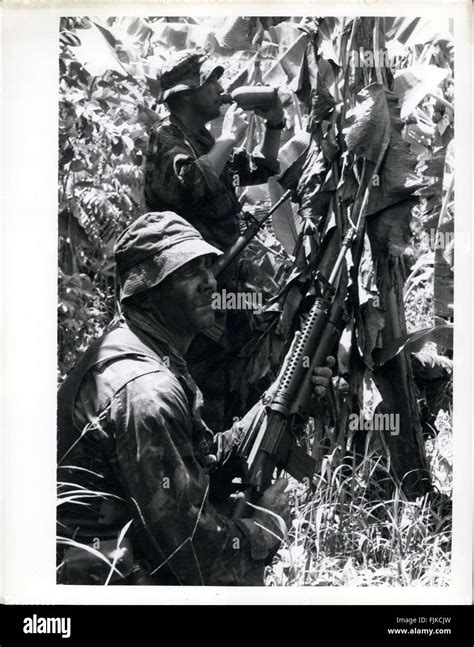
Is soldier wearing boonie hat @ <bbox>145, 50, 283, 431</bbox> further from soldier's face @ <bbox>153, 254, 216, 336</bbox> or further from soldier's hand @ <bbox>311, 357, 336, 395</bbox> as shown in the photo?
soldier's hand @ <bbox>311, 357, 336, 395</bbox>

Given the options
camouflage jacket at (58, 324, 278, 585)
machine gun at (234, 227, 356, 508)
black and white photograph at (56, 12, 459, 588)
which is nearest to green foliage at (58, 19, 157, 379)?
black and white photograph at (56, 12, 459, 588)

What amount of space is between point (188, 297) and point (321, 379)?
24.7 inches

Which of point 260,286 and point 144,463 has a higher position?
point 260,286

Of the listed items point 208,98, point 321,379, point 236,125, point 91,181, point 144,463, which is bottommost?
point 144,463

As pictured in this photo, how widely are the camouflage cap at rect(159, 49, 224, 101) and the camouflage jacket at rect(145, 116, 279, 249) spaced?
0.13 meters

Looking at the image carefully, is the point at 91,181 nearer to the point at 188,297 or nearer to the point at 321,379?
the point at 188,297

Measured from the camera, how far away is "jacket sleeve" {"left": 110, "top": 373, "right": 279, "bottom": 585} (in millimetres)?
3189

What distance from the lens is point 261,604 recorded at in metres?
3.28

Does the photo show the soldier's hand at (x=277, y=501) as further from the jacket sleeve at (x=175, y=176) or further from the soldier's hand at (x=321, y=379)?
the jacket sleeve at (x=175, y=176)

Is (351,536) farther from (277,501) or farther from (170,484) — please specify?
(170,484)

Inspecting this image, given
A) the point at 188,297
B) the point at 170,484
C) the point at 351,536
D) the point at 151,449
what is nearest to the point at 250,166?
the point at 188,297

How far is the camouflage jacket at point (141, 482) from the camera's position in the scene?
3.20m

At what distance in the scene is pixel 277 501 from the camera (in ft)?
10.7

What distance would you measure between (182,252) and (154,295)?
207 millimetres
